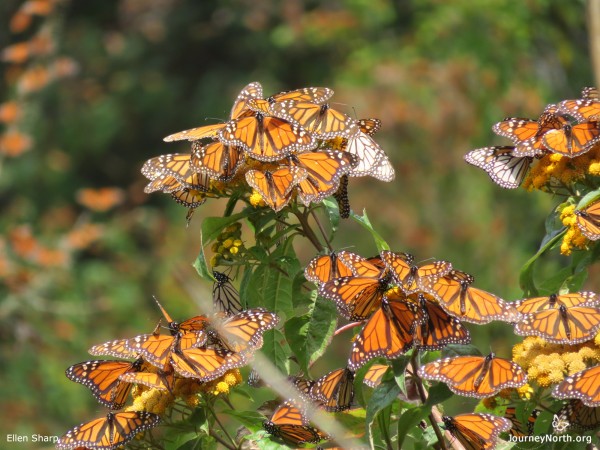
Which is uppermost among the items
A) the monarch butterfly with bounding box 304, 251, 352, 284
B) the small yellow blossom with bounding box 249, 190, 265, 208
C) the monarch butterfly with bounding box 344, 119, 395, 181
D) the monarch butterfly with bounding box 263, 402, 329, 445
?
the monarch butterfly with bounding box 344, 119, 395, 181

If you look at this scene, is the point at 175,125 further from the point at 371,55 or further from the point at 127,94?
the point at 371,55

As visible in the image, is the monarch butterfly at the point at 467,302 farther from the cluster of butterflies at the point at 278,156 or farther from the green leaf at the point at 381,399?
the cluster of butterflies at the point at 278,156

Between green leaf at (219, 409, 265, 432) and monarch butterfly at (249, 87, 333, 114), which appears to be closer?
green leaf at (219, 409, 265, 432)

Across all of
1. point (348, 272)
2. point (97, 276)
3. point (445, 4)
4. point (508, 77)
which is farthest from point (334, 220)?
point (97, 276)

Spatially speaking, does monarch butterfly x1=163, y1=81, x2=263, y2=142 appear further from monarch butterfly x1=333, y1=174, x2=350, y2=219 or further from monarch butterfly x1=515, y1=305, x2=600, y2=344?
monarch butterfly x1=515, y1=305, x2=600, y2=344

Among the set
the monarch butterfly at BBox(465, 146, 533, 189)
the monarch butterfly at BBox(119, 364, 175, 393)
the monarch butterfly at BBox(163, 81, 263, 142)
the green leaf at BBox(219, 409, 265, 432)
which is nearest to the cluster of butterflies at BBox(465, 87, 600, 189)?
the monarch butterfly at BBox(465, 146, 533, 189)

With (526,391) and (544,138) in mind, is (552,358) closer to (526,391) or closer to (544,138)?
(526,391)

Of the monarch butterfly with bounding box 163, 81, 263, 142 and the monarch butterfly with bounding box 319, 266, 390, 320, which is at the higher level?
Answer: the monarch butterfly with bounding box 163, 81, 263, 142
